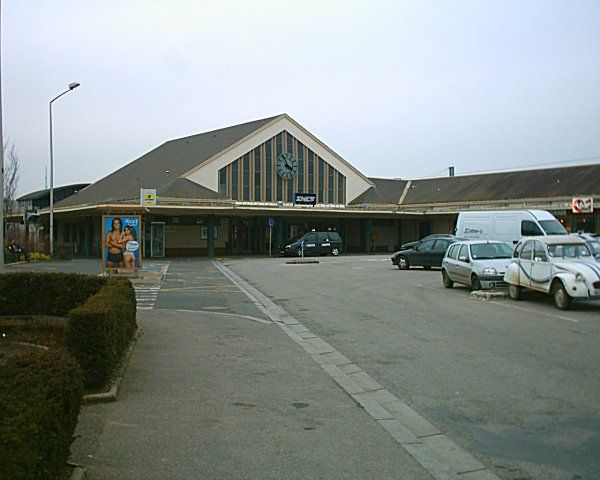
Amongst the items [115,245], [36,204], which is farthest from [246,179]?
[115,245]

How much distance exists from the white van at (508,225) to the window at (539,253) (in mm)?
13855

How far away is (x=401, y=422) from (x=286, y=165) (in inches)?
2093

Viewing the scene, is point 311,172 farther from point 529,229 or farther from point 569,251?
point 569,251

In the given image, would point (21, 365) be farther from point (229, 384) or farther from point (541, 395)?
point (541, 395)

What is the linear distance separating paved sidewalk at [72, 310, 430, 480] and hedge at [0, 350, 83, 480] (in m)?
0.77

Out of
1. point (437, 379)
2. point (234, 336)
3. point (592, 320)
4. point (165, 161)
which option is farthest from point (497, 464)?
point (165, 161)

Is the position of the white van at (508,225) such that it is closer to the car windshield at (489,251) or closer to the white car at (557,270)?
the car windshield at (489,251)

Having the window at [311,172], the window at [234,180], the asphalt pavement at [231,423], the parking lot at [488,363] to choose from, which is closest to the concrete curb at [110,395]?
the asphalt pavement at [231,423]

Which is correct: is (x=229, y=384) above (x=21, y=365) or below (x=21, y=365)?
below

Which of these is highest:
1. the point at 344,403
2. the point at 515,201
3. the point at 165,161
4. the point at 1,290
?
the point at 165,161

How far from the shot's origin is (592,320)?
13969 millimetres

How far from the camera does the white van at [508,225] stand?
30.7 m

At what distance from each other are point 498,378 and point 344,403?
240cm

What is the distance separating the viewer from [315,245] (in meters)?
48.1
